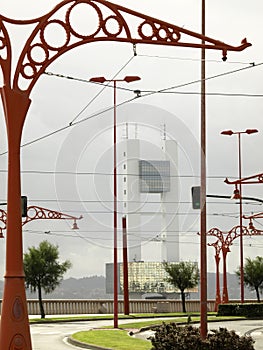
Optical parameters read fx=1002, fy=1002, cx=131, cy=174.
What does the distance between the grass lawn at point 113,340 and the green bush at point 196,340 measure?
11.1 ft

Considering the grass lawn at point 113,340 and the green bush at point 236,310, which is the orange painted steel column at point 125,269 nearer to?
the green bush at point 236,310

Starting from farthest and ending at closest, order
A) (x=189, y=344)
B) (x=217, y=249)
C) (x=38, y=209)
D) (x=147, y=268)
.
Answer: (x=147, y=268) → (x=217, y=249) → (x=38, y=209) → (x=189, y=344)

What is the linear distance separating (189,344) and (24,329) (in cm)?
660

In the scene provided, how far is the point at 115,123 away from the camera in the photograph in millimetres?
42844

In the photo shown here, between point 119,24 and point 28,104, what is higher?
point 119,24

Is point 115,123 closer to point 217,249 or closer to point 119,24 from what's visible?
point 119,24

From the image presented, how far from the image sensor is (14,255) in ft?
62.7

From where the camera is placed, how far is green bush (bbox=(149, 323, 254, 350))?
79.6 feet

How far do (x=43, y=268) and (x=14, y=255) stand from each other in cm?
4306

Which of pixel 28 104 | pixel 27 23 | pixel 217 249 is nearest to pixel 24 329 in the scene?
pixel 28 104

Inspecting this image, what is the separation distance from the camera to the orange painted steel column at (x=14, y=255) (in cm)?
1892

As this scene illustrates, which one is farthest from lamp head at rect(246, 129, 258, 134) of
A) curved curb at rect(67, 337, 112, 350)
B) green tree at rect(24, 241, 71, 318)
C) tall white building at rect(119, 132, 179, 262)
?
curved curb at rect(67, 337, 112, 350)

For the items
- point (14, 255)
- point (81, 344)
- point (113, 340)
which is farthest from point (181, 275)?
point (14, 255)

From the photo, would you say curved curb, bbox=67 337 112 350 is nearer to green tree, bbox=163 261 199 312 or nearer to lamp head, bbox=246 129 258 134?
lamp head, bbox=246 129 258 134
